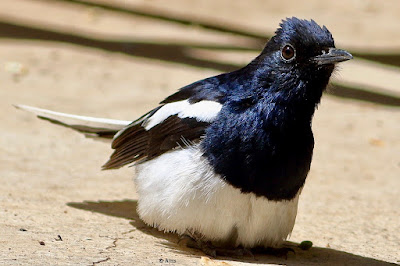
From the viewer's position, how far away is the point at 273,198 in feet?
14.0

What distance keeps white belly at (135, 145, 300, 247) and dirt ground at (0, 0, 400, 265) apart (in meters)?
0.15

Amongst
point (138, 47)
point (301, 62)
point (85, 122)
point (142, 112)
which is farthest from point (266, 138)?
point (138, 47)

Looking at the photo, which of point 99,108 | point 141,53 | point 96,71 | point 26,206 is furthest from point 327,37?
point 141,53

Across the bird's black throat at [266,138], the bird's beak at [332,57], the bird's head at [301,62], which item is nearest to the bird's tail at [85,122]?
the bird's black throat at [266,138]

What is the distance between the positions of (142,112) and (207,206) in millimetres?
3758

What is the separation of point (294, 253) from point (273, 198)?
62cm

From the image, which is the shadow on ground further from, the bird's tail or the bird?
the bird

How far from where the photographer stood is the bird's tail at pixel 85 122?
532 centimetres

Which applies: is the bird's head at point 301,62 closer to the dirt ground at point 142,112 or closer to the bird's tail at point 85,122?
the dirt ground at point 142,112

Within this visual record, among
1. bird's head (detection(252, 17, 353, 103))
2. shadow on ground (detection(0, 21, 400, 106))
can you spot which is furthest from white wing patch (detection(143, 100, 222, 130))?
shadow on ground (detection(0, 21, 400, 106))

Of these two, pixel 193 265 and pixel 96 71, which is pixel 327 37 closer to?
pixel 193 265

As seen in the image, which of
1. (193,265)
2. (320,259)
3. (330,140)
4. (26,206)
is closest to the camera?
(193,265)

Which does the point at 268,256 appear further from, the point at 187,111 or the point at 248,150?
the point at 187,111

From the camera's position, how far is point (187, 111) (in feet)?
14.9
